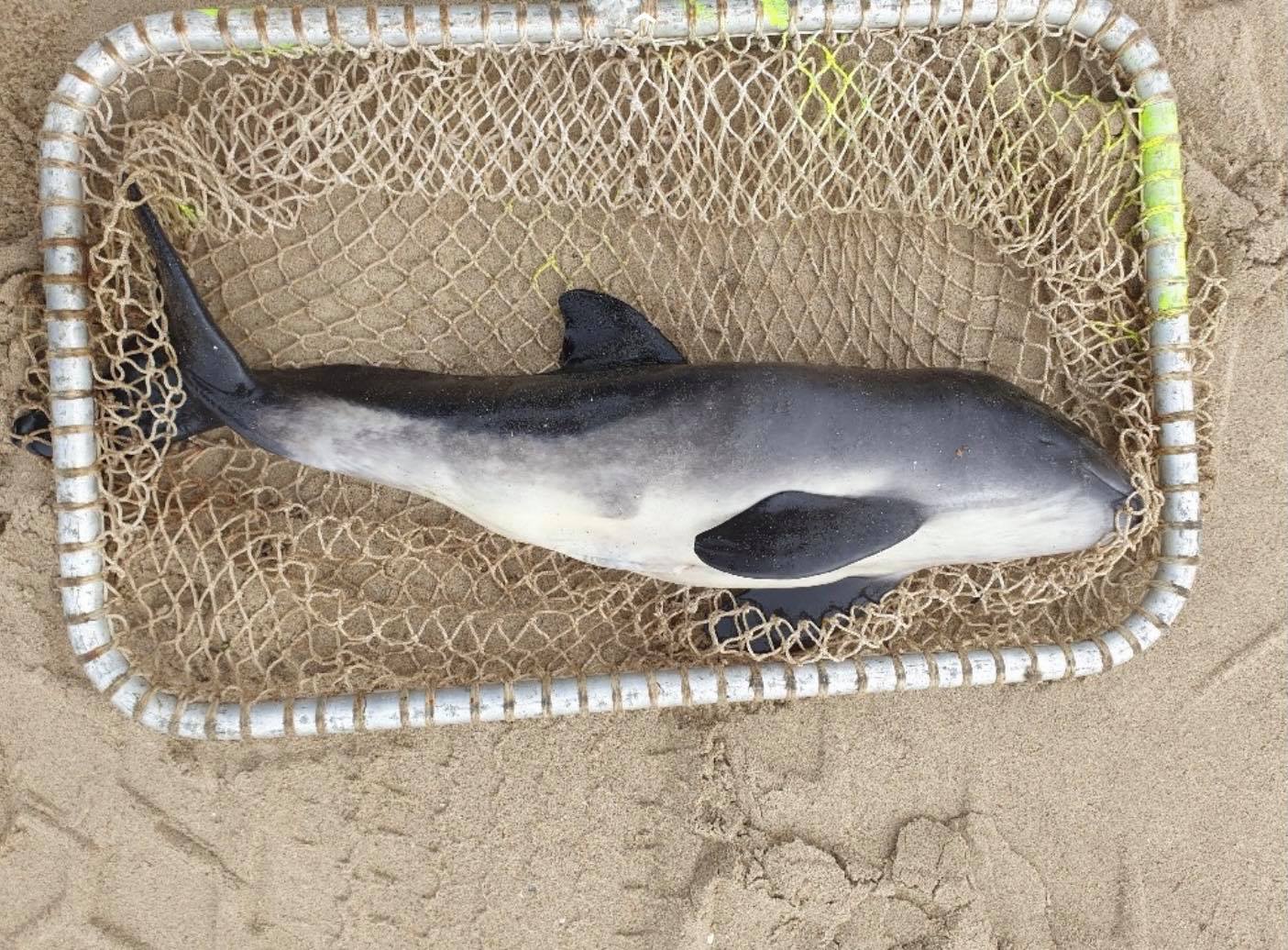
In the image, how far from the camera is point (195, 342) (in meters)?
2.66

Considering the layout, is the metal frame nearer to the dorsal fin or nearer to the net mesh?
the net mesh

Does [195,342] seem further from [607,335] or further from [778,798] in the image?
[778,798]

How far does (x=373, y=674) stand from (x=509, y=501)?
2.76 feet

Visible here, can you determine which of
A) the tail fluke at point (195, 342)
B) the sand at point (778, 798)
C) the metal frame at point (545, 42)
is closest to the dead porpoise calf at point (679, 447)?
the tail fluke at point (195, 342)

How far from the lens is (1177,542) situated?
300cm

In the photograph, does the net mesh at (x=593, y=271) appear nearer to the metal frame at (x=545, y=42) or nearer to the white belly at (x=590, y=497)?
the metal frame at (x=545, y=42)

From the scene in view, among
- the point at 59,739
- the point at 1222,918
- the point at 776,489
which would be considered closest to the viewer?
the point at 776,489

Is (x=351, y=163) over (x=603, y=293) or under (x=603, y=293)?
over

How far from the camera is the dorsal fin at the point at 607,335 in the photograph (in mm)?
2863

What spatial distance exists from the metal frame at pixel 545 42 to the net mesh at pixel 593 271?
4.0 inches

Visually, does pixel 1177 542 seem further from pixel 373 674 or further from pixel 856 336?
pixel 373 674

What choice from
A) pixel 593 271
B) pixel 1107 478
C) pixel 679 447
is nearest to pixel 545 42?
pixel 593 271

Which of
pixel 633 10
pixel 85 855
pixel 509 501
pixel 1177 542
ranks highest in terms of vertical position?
pixel 633 10

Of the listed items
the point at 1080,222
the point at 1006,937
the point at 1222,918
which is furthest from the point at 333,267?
the point at 1222,918
